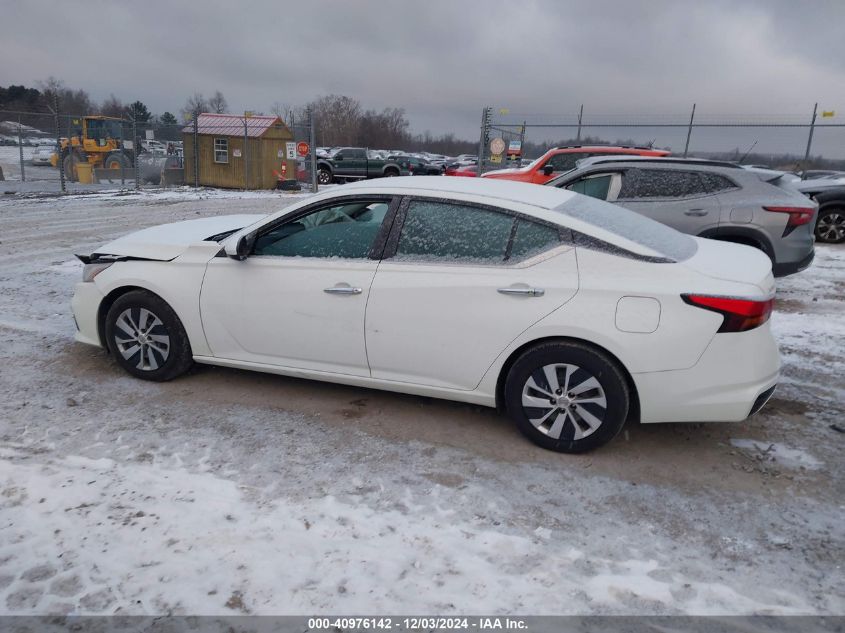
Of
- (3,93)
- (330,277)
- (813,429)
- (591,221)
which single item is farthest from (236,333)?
(3,93)

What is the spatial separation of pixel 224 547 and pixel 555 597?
1.45 m

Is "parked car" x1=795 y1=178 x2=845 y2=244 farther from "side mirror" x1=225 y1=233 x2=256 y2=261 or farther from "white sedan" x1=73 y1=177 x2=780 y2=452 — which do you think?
"side mirror" x1=225 y1=233 x2=256 y2=261

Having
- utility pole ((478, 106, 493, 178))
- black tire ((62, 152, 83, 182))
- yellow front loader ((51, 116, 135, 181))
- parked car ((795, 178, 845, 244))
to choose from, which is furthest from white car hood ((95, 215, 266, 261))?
yellow front loader ((51, 116, 135, 181))

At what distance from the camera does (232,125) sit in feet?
74.1

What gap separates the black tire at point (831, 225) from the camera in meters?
11.4

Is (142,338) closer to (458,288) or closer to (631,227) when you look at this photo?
(458,288)

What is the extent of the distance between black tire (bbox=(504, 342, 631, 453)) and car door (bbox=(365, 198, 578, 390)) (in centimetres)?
21

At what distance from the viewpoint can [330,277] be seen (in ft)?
12.9

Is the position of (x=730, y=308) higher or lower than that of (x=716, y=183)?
lower

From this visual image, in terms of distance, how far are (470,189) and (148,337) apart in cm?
253

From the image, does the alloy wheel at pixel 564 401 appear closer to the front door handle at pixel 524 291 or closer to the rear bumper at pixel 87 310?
the front door handle at pixel 524 291

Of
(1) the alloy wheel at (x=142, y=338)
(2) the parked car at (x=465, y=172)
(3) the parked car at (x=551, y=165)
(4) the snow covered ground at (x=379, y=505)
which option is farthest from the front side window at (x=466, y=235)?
(2) the parked car at (x=465, y=172)

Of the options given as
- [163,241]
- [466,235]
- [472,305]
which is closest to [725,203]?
[466,235]

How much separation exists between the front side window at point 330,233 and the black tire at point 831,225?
1076 centimetres
